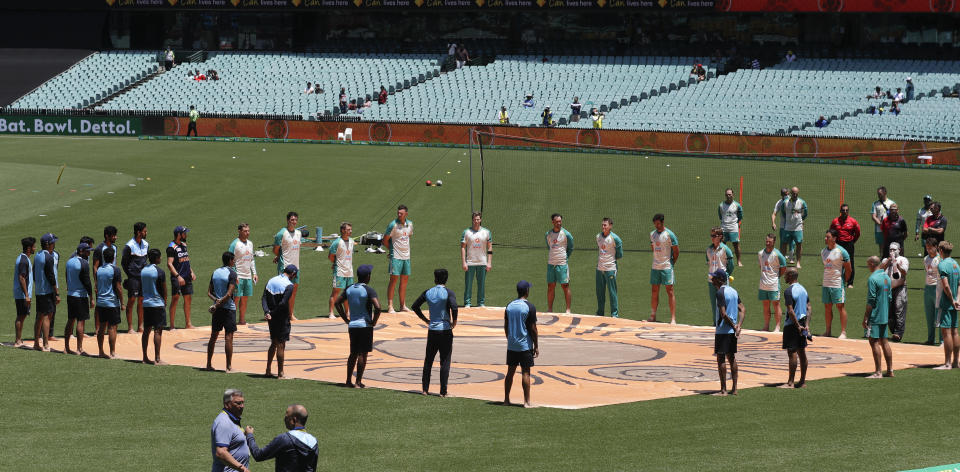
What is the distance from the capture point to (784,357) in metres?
20.0

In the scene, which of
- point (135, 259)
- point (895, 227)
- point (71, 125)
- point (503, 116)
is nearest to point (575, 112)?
point (503, 116)

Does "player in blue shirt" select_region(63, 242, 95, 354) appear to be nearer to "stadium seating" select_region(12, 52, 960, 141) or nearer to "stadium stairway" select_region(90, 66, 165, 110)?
"stadium seating" select_region(12, 52, 960, 141)

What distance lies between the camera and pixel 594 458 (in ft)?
42.2

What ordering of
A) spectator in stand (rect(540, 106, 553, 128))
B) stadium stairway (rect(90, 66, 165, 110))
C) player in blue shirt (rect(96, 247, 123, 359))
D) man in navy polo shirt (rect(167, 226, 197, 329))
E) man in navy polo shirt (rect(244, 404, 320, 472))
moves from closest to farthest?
man in navy polo shirt (rect(244, 404, 320, 472)) → player in blue shirt (rect(96, 247, 123, 359)) → man in navy polo shirt (rect(167, 226, 197, 329)) → spectator in stand (rect(540, 106, 553, 128)) → stadium stairway (rect(90, 66, 165, 110))

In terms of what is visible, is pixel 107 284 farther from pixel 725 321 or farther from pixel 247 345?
pixel 725 321

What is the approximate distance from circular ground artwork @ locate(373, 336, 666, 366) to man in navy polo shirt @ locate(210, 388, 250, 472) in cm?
971

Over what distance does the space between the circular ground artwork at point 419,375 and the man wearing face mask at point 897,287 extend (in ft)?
22.8

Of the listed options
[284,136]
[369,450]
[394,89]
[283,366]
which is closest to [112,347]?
[283,366]

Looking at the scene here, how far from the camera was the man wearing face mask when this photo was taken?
19688 mm

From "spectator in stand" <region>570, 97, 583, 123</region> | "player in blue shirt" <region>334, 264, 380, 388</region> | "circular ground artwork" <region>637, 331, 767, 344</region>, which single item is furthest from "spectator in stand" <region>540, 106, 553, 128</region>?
"player in blue shirt" <region>334, 264, 380, 388</region>

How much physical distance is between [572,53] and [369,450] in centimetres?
6280

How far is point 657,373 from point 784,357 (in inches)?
108

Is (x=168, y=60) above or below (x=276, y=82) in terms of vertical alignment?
above

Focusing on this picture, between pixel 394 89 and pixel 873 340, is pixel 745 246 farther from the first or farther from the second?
pixel 394 89
